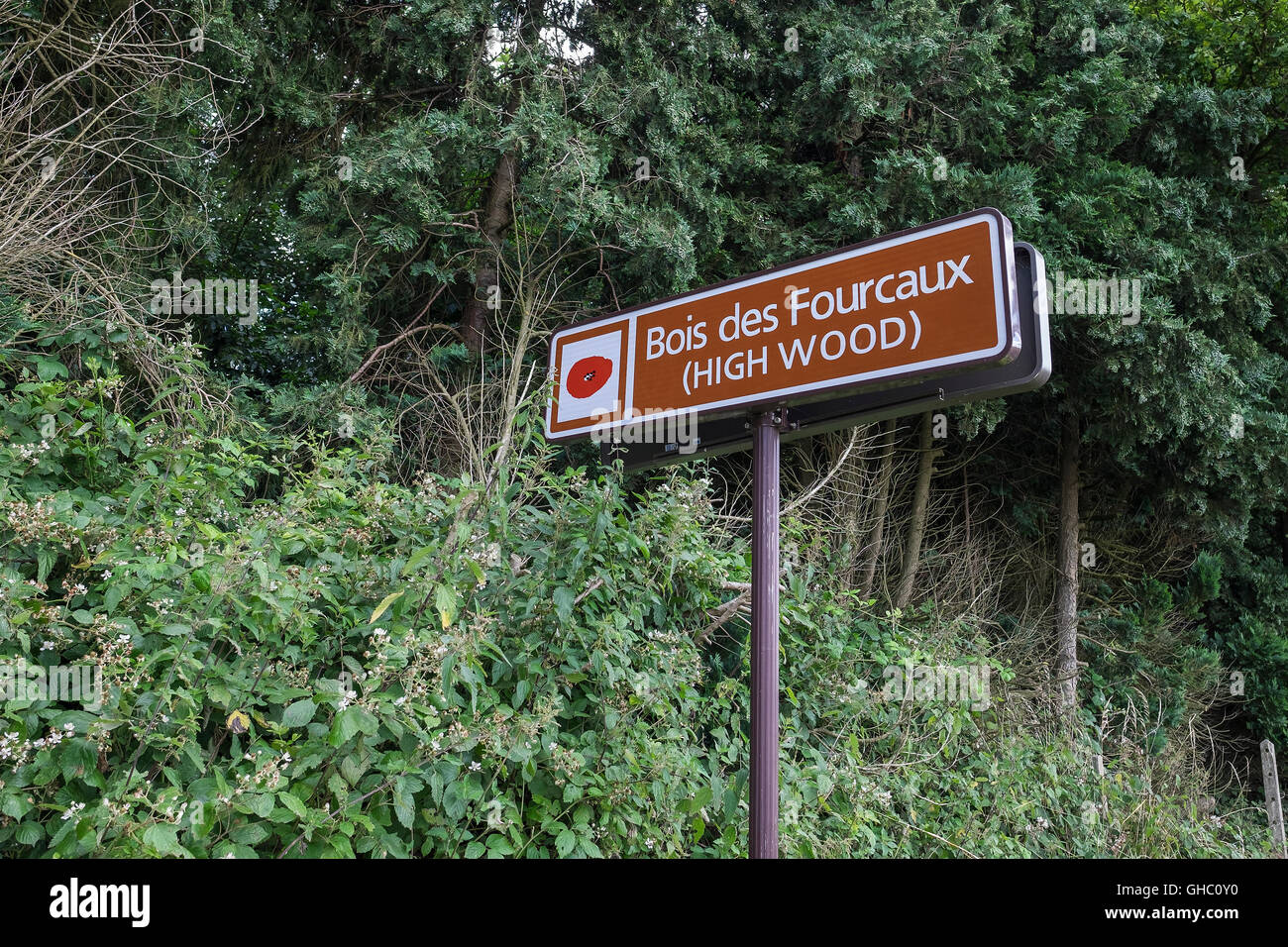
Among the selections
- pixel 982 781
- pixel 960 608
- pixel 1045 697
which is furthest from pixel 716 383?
pixel 960 608

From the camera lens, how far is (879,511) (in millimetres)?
7516

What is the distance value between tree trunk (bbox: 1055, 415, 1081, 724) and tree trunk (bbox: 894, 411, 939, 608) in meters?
1.68

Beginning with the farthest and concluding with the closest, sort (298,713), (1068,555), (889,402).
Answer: (1068,555)
(889,402)
(298,713)

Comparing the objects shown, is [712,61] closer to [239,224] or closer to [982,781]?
[239,224]

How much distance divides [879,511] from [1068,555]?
3.00 metres

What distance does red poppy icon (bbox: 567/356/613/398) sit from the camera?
95.9 inches

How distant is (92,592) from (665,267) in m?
4.43

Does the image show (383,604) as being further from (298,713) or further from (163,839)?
(163,839)

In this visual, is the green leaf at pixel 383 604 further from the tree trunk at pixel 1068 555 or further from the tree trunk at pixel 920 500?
the tree trunk at pixel 1068 555

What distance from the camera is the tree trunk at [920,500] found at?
7.73m

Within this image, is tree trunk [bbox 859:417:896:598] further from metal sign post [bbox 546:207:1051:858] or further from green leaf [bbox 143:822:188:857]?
green leaf [bbox 143:822:188:857]

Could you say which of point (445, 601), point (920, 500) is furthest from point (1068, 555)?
point (445, 601)

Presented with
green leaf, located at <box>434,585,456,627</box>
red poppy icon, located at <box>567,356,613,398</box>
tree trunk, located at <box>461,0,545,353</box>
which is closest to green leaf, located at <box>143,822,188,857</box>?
green leaf, located at <box>434,585,456,627</box>

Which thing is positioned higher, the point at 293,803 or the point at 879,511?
the point at 879,511
